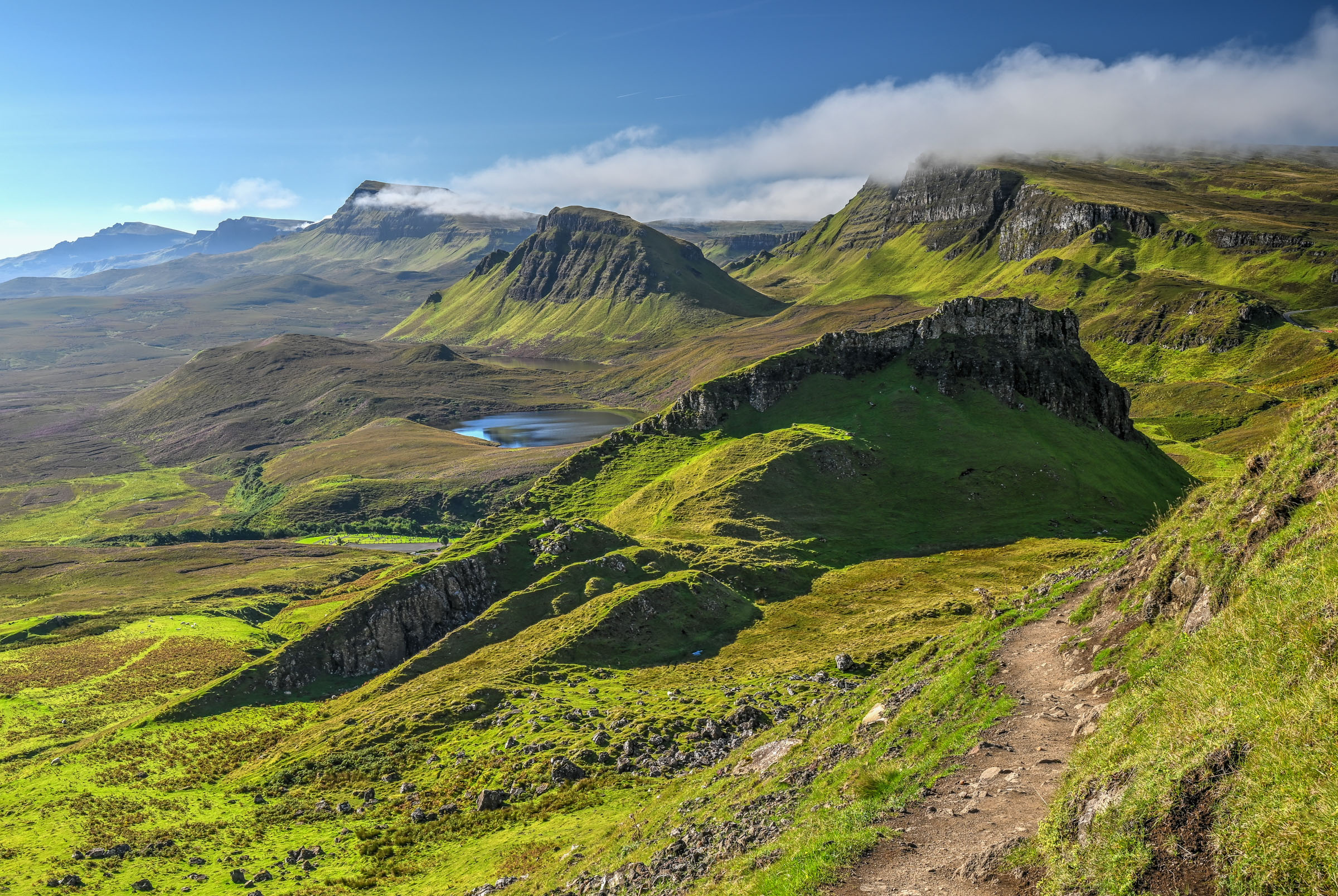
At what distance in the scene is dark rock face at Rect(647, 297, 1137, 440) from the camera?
126m

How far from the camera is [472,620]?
80.4 meters

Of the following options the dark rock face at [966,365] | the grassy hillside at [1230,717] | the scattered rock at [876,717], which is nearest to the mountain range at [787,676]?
the grassy hillside at [1230,717]

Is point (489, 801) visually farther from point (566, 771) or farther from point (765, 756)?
point (765, 756)

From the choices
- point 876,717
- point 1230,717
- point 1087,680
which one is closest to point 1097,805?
point 1230,717

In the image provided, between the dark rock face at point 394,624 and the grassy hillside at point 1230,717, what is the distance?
72798mm

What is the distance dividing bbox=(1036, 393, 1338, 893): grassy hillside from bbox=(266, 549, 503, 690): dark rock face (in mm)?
72798

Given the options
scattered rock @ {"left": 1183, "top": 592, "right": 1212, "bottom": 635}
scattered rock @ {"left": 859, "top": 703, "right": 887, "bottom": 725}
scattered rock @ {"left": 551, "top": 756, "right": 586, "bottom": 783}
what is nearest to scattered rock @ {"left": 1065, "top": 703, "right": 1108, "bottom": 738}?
scattered rock @ {"left": 1183, "top": 592, "right": 1212, "bottom": 635}

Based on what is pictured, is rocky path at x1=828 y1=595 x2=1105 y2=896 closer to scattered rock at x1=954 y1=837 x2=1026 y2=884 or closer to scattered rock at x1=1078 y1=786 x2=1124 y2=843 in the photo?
scattered rock at x1=954 y1=837 x2=1026 y2=884

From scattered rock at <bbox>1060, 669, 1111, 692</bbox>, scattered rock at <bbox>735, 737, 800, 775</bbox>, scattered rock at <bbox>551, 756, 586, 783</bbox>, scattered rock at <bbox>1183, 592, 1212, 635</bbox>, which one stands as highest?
scattered rock at <bbox>1183, 592, 1212, 635</bbox>

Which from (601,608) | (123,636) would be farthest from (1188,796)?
(123,636)

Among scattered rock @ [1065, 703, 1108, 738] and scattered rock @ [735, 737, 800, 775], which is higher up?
scattered rock @ [1065, 703, 1108, 738]

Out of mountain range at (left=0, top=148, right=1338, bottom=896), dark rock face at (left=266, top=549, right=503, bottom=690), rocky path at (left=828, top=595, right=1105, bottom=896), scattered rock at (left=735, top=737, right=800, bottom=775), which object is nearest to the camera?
mountain range at (left=0, top=148, right=1338, bottom=896)

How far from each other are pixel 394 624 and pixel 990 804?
251ft

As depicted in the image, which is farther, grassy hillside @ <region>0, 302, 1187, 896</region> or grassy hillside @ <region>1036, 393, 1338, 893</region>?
grassy hillside @ <region>0, 302, 1187, 896</region>
